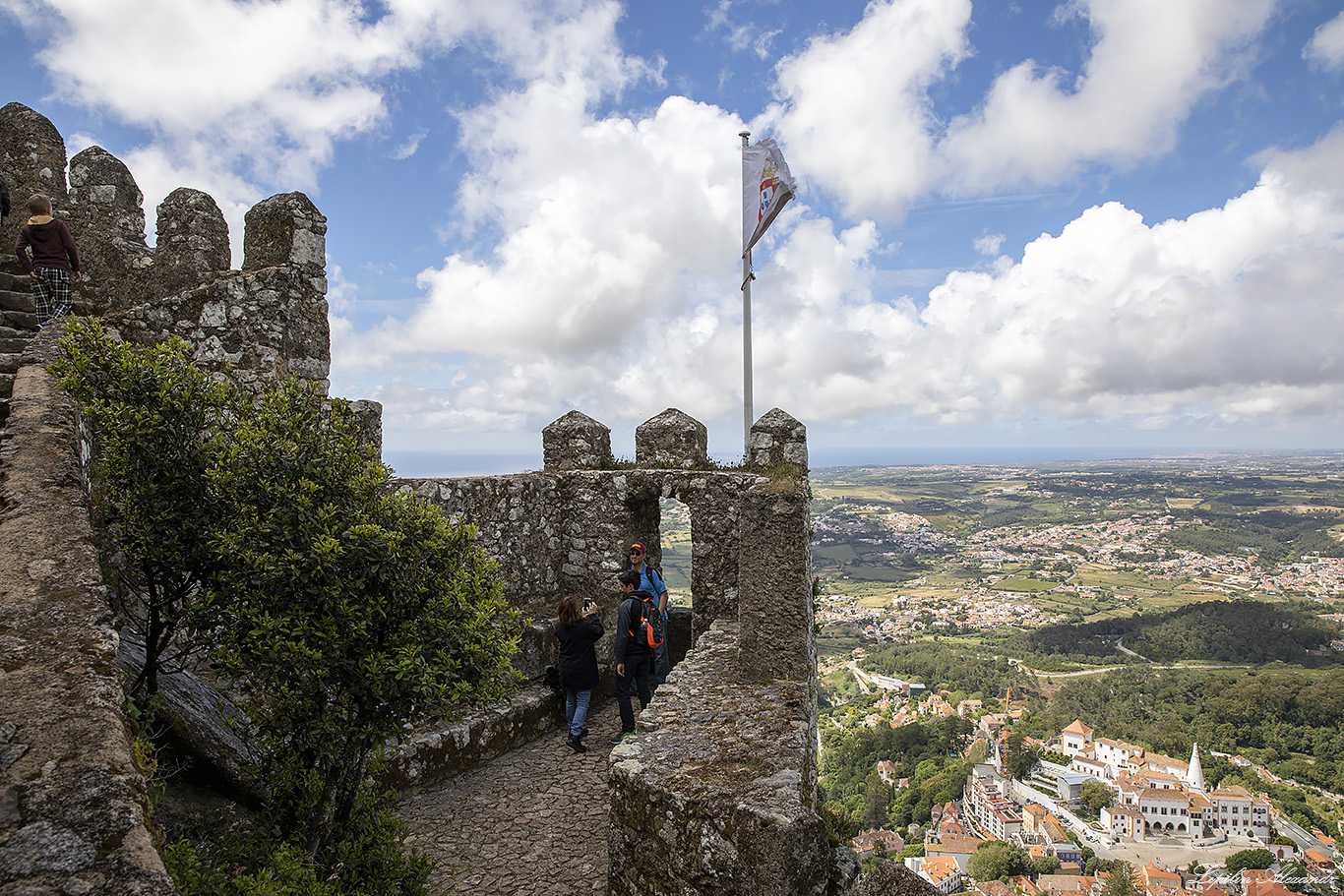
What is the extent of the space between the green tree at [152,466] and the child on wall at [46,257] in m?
3.37

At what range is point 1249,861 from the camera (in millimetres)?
17656

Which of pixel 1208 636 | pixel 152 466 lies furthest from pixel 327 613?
pixel 1208 636

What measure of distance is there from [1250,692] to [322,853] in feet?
125

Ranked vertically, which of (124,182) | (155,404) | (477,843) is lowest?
(477,843)

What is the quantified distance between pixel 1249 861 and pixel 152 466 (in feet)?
84.4

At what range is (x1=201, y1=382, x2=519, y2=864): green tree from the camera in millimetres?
2631

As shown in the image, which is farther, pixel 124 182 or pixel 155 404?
pixel 124 182

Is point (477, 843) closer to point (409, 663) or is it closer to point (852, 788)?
point (409, 663)

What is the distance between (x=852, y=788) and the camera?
1942 centimetres

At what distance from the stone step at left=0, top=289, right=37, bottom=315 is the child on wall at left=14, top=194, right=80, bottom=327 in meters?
0.48

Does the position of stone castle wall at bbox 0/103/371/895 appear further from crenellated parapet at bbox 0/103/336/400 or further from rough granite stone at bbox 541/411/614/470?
rough granite stone at bbox 541/411/614/470

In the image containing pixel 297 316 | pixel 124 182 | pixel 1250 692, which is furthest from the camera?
pixel 1250 692

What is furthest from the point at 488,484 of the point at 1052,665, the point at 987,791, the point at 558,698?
the point at 1052,665

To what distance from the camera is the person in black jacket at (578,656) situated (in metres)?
6.46
